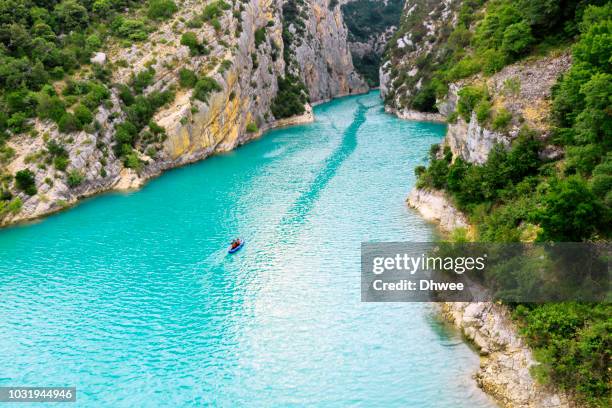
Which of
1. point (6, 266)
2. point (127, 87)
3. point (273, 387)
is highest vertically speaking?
point (127, 87)

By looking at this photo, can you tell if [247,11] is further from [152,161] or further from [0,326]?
[0,326]

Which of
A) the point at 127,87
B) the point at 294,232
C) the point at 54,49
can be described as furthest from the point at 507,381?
the point at 54,49

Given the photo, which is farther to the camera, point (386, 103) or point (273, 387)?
point (386, 103)

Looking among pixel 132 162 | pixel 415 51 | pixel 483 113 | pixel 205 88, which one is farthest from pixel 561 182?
pixel 415 51

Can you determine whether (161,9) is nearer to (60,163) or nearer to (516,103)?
(60,163)

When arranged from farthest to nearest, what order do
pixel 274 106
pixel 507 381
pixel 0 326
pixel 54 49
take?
pixel 274 106
pixel 54 49
pixel 0 326
pixel 507 381

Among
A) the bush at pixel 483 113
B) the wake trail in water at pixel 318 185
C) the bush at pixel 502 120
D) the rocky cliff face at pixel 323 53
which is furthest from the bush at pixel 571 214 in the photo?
the rocky cliff face at pixel 323 53
